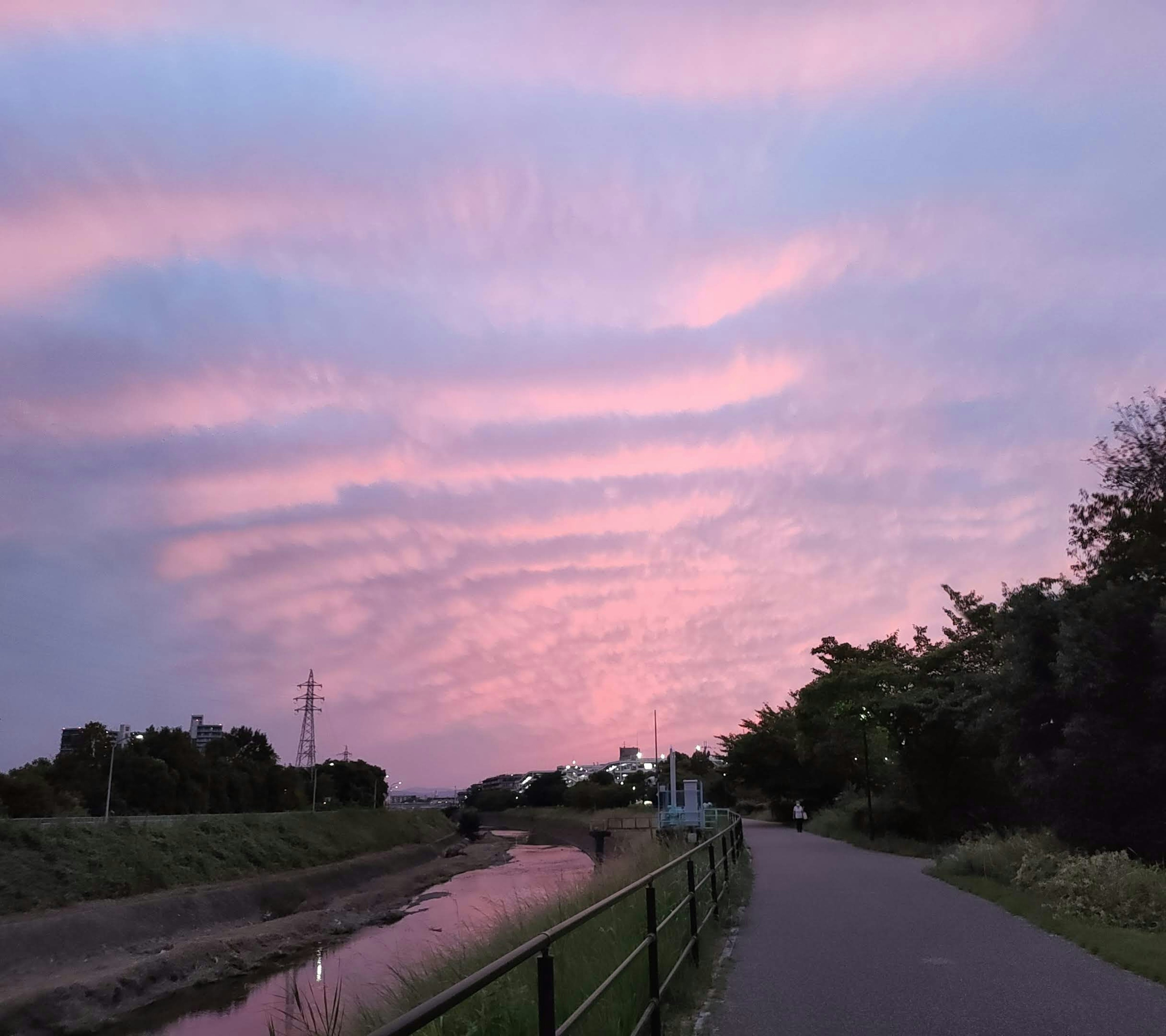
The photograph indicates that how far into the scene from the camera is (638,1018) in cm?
741

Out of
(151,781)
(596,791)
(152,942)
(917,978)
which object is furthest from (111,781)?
(596,791)

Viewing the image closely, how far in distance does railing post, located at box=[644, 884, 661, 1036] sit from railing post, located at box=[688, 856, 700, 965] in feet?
7.84

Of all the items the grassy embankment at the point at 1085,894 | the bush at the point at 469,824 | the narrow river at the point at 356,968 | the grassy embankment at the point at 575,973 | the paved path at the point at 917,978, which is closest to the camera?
the grassy embankment at the point at 575,973

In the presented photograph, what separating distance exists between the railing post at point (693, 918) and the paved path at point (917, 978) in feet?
1.43

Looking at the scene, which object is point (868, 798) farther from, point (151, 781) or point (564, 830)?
point (564, 830)

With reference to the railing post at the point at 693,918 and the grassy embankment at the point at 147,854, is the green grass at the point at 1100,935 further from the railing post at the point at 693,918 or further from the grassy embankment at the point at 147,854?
the grassy embankment at the point at 147,854

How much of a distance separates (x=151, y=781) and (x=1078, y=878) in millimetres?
64513

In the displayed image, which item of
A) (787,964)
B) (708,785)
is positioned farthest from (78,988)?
(708,785)

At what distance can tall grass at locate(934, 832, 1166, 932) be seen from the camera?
1284 centimetres

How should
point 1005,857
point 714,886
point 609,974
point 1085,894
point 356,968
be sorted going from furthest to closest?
point 356,968 → point 1005,857 → point 714,886 → point 1085,894 → point 609,974

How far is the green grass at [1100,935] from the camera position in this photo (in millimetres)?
10086

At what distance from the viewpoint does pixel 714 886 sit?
14.5m

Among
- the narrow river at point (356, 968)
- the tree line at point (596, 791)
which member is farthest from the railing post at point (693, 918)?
the tree line at point (596, 791)

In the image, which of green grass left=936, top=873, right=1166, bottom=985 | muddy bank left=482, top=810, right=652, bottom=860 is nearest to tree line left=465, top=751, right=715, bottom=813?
muddy bank left=482, top=810, right=652, bottom=860
